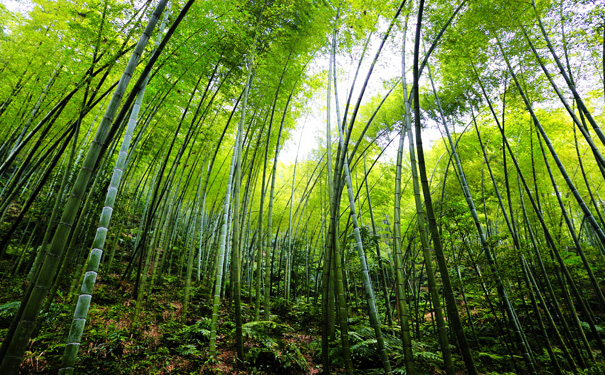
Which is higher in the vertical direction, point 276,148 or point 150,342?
point 276,148

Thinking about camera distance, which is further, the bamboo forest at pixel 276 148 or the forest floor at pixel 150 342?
Result: the forest floor at pixel 150 342

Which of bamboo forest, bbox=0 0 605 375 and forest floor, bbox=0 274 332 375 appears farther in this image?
forest floor, bbox=0 274 332 375

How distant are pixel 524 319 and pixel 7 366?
8828mm

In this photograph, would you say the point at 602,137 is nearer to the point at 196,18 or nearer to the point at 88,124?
the point at 196,18

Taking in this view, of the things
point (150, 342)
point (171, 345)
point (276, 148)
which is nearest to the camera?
point (150, 342)

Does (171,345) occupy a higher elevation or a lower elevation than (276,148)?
lower

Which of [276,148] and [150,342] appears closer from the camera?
[150,342]

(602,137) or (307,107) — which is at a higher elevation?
(307,107)

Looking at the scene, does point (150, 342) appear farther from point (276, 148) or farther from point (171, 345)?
point (276, 148)

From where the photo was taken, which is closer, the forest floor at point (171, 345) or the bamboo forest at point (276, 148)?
→ the bamboo forest at point (276, 148)

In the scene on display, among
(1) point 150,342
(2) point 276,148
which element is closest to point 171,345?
(1) point 150,342

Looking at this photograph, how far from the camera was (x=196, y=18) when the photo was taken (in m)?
3.17

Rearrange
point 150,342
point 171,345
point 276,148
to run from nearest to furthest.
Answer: point 150,342, point 171,345, point 276,148

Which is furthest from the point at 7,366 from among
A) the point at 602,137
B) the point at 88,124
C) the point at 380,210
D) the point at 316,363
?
the point at 380,210
